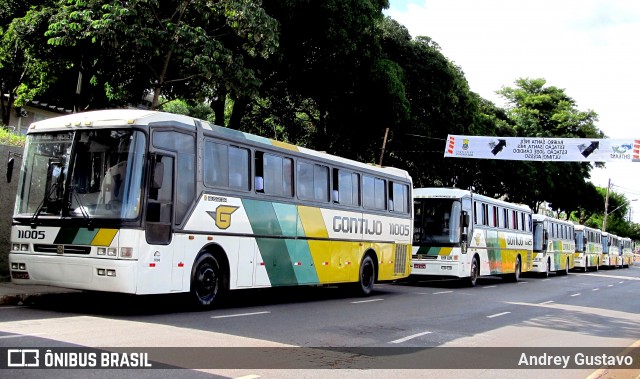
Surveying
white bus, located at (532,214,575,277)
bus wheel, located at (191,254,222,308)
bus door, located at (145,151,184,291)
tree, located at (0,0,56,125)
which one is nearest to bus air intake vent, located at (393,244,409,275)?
bus wheel, located at (191,254,222,308)

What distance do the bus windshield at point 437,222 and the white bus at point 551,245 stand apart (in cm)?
1428

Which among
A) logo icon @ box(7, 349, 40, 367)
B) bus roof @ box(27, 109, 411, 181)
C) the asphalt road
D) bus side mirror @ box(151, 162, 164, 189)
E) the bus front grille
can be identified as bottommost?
the asphalt road

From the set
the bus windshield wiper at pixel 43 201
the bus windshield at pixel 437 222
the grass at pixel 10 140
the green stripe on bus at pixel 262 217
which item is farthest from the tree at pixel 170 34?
the bus windshield at pixel 437 222

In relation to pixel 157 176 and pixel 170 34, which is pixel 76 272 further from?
pixel 170 34

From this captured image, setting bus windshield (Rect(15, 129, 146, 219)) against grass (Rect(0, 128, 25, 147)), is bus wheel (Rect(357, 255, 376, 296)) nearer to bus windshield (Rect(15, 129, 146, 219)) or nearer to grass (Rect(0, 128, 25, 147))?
bus windshield (Rect(15, 129, 146, 219))

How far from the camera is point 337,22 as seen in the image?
2180 centimetres

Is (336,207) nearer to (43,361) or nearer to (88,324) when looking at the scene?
(88,324)

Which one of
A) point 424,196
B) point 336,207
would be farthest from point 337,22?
point 336,207

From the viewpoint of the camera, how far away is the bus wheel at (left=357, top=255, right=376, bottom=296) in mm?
17797

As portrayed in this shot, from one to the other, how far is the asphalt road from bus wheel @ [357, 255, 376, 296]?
81 cm

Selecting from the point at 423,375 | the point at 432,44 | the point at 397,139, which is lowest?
the point at 423,375

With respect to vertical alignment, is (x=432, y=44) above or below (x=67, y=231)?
above

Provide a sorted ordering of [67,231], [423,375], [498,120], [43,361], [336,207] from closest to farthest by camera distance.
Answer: [43,361] < [423,375] < [67,231] < [336,207] < [498,120]

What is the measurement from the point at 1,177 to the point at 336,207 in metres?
7.84
